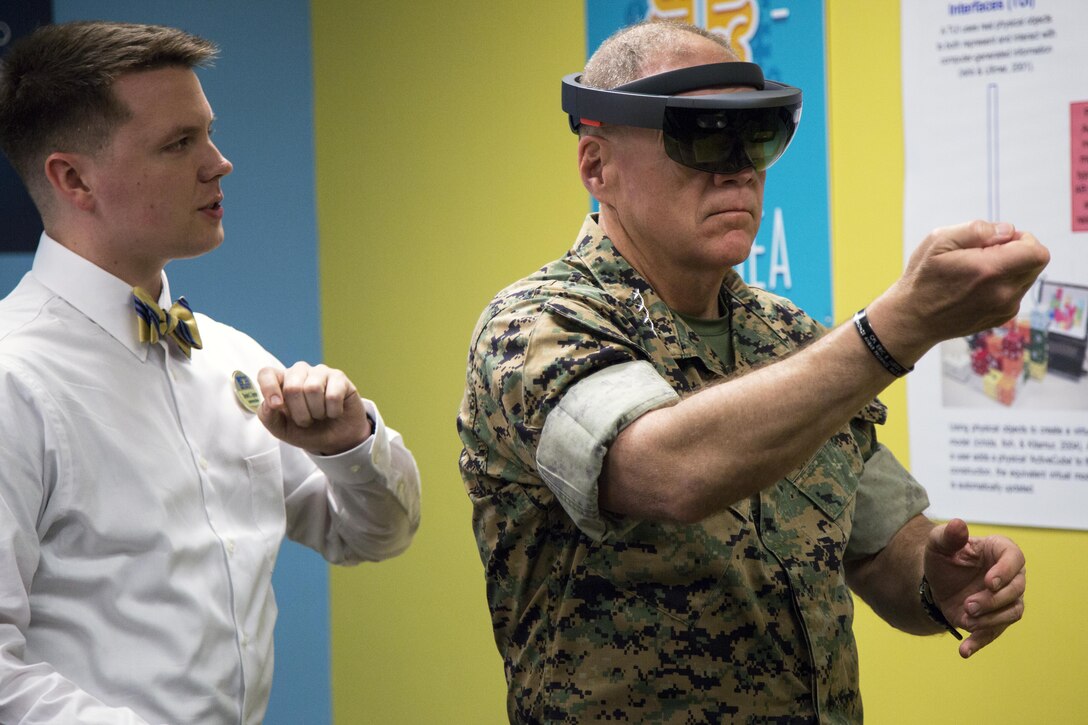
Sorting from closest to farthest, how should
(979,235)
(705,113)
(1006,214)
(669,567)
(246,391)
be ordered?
1. (979,235)
2. (669,567)
3. (705,113)
4. (246,391)
5. (1006,214)

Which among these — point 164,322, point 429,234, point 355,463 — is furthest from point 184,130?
point 429,234

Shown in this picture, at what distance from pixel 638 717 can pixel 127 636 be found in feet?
2.17

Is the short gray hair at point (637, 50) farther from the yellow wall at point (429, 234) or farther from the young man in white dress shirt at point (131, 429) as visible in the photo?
the yellow wall at point (429, 234)

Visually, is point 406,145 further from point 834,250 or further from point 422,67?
point 834,250

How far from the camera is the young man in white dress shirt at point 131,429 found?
1.50 metres

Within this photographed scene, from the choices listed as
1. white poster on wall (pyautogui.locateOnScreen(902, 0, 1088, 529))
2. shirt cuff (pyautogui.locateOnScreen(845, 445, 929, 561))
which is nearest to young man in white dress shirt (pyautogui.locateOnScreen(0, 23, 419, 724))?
shirt cuff (pyautogui.locateOnScreen(845, 445, 929, 561))

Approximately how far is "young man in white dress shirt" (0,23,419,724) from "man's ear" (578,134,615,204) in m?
0.44

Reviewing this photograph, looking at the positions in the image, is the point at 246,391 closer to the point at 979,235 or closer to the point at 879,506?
the point at 879,506

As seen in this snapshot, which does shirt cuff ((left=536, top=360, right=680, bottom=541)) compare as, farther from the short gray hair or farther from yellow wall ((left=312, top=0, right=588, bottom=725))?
yellow wall ((left=312, top=0, right=588, bottom=725))

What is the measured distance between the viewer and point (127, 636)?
154 centimetres

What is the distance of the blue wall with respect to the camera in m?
3.04

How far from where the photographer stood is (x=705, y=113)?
4.90 feet

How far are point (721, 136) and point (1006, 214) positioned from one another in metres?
0.89

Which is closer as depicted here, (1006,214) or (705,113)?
(705,113)
